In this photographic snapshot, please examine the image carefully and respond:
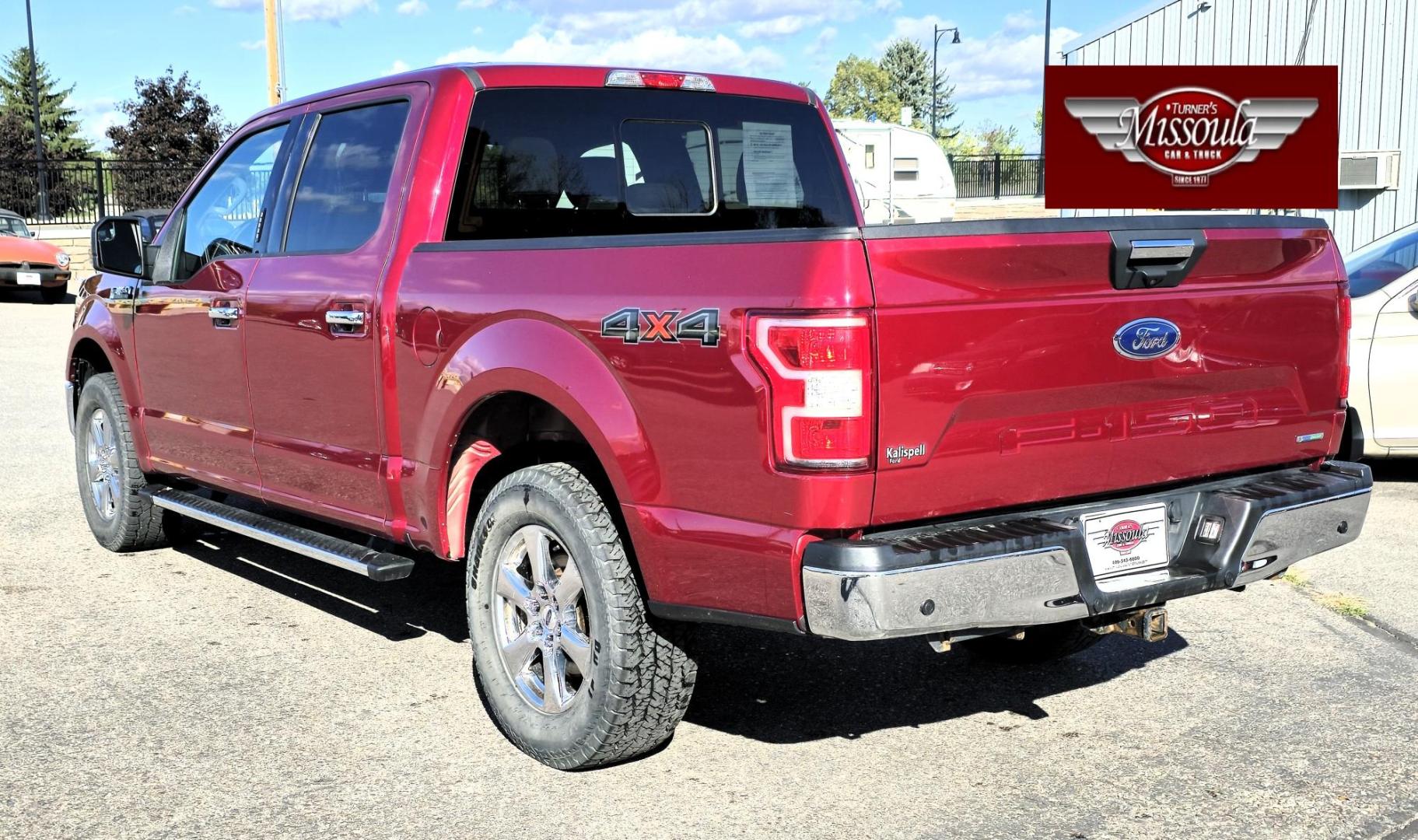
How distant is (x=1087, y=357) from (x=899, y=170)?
2386 cm

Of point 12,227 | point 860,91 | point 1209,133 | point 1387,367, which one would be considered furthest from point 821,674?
point 860,91

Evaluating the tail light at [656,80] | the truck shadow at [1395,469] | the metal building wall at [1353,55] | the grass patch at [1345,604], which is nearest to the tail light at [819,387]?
the tail light at [656,80]

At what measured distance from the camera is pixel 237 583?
20.0 feet

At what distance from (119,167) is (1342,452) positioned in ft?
97.2

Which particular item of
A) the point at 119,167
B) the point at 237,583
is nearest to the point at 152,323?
the point at 237,583

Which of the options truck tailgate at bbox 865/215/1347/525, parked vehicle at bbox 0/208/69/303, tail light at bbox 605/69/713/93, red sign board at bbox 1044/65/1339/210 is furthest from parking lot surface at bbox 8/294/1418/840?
parked vehicle at bbox 0/208/69/303

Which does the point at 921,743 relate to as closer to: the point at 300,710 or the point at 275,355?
the point at 300,710

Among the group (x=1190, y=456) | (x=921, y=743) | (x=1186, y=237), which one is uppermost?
(x=1186, y=237)

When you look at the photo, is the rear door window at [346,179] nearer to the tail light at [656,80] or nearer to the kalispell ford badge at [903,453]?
the tail light at [656,80]

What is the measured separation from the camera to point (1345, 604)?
564 centimetres

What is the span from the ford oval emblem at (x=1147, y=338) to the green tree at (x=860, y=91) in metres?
105

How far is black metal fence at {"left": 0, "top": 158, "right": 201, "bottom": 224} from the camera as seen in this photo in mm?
31391

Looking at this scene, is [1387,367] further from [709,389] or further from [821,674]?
[709,389]

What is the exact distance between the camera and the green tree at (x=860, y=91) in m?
107
